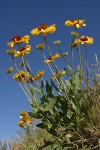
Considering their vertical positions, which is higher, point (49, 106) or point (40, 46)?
point (40, 46)

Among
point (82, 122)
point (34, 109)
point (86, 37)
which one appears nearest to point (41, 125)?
point (34, 109)

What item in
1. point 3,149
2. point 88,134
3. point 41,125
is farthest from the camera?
point 3,149

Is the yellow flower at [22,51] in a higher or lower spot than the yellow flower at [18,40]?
lower

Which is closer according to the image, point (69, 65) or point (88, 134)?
point (88, 134)

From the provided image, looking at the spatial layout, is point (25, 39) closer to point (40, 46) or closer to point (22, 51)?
point (22, 51)

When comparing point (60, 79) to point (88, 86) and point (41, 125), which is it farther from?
point (41, 125)

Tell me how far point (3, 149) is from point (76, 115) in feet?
→ 11.1

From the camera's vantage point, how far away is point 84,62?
3.68 metres

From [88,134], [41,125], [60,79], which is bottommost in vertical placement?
[88,134]

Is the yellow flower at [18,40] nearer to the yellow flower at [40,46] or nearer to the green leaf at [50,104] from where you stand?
the yellow flower at [40,46]

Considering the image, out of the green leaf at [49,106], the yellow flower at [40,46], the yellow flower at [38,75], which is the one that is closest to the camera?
the green leaf at [49,106]

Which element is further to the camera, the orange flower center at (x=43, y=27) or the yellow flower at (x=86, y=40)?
the yellow flower at (x=86, y=40)

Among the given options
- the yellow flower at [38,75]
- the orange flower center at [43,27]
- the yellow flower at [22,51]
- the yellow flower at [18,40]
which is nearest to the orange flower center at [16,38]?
the yellow flower at [18,40]

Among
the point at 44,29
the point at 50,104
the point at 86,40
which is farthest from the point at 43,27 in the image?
the point at 50,104
